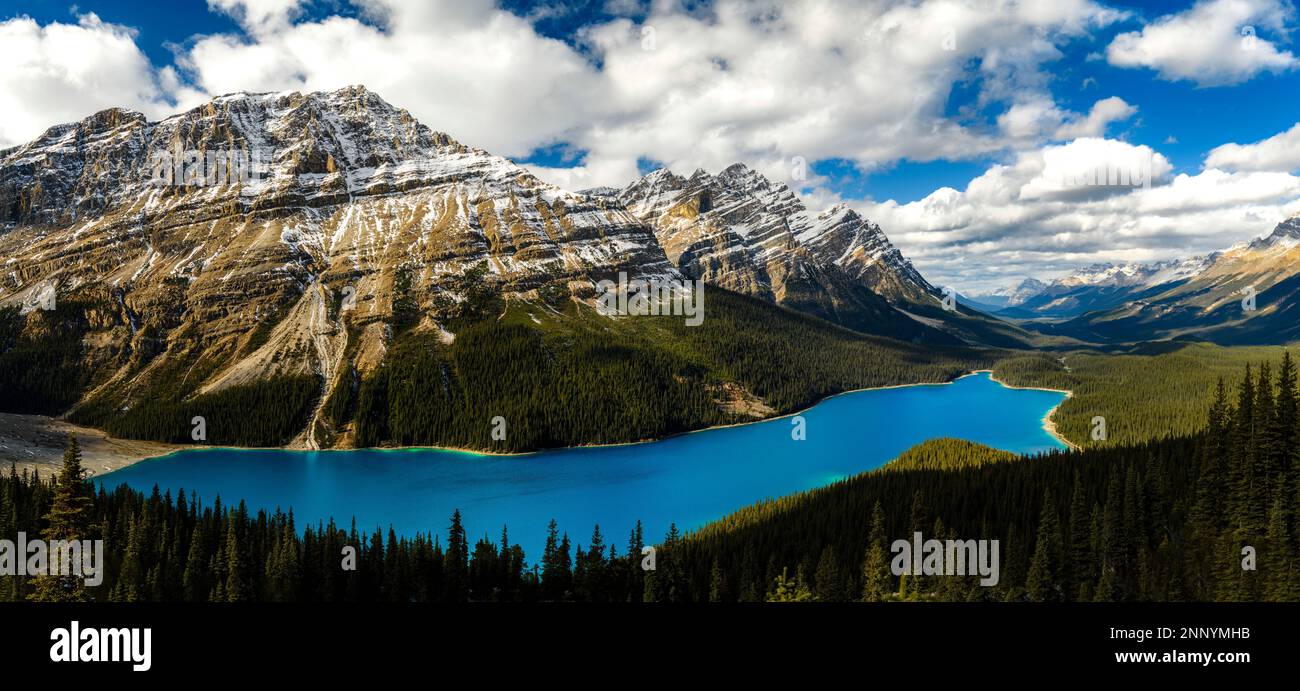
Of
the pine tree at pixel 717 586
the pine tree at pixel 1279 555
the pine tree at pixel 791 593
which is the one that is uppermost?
the pine tree at pixel 1279 555

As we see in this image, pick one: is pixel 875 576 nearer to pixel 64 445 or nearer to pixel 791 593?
pixel 791 593

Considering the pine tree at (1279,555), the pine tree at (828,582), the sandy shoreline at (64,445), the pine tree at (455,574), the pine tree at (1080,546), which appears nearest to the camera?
the pine tree at (1279,555)

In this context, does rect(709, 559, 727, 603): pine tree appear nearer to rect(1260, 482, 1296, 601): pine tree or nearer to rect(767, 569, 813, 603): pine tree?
rect(767, 569, 813, 603): pine tree

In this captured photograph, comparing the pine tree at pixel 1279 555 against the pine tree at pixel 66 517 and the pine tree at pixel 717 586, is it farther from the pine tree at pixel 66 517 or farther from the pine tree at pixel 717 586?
the pine tree at pixel 66 517

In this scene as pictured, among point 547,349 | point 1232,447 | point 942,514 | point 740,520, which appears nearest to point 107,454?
point 547,349

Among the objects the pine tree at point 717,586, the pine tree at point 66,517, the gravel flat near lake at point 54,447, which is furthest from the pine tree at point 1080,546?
the gravel flat near lake at point 54,447

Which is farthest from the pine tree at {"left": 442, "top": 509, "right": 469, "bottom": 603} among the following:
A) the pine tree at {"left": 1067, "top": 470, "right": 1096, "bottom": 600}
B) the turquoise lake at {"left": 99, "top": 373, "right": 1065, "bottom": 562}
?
the pine tree at {"left": 1067, "top": 470, "right": 1096, "bottom": 600}

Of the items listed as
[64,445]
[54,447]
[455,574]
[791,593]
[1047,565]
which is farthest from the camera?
[64,445]

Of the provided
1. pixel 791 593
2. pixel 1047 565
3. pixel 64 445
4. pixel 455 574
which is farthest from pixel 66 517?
pixel 64 445
